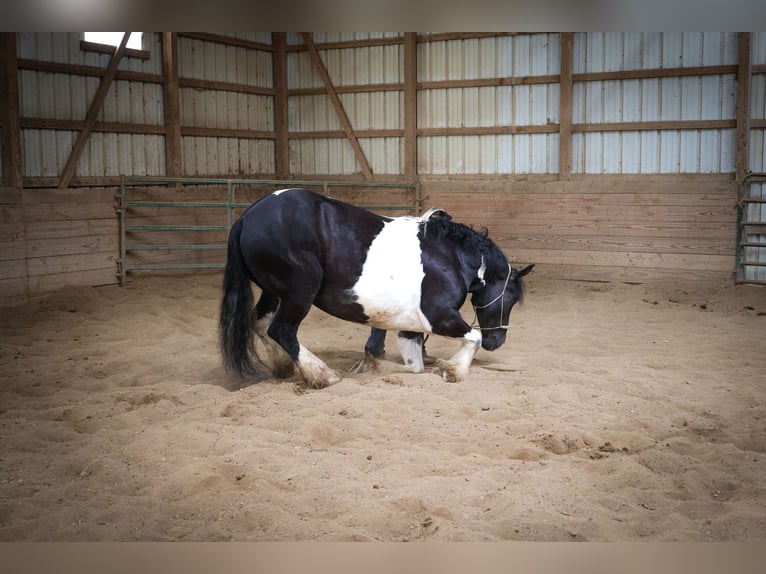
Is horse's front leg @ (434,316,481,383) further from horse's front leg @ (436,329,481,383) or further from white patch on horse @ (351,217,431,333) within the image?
white patch on horse @ (351,217,431,333)

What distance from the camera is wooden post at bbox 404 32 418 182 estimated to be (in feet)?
33.1

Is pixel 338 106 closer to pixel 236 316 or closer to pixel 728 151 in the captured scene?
pixel 728 151

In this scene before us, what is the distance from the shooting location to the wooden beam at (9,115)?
24.1ft

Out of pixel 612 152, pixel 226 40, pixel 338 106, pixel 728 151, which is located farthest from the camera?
pixel 338 106

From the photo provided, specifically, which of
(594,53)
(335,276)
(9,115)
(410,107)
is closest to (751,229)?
(594,53)

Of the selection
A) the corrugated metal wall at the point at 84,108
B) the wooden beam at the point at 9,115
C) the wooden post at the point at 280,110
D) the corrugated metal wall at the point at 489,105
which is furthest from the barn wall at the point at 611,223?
the wooden beam at the point at 9,115

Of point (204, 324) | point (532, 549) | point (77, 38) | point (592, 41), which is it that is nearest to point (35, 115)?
point (77, 38)

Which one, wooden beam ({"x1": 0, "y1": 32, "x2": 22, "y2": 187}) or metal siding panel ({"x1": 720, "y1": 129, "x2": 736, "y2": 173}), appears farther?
metal siding panel ({"x1": 720, "y1": 129, "x2": 736, "y2": 173})

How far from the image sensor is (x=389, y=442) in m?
3.52

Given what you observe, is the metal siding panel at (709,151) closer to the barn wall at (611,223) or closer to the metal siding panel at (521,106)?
the barn wall at (611,223)

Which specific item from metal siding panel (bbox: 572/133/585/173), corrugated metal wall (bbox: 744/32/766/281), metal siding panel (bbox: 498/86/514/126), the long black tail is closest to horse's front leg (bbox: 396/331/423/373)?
the long black tail

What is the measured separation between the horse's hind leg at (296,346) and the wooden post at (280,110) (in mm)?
6956

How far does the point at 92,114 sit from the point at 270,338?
498cm

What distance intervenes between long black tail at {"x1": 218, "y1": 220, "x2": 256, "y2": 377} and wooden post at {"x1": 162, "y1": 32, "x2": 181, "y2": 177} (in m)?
5.33
